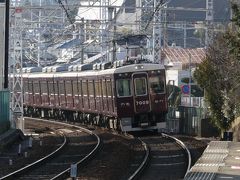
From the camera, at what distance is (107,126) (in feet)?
109

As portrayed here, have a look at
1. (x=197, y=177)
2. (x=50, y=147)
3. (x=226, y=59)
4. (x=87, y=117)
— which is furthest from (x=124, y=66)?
(x=197, y=177)

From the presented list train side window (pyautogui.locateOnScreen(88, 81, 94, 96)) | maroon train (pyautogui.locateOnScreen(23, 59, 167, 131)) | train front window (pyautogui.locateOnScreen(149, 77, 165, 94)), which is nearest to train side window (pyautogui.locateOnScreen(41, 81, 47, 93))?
maroon train (pyautogui.locateOnScreen(23, 59, 167, 131))

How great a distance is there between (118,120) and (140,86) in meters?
1.67

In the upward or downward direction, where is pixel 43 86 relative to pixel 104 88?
downward

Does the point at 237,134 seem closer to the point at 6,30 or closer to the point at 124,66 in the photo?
the point at 124,66

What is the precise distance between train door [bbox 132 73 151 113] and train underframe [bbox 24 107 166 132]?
0.27 meters

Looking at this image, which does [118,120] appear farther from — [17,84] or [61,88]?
[61,88]

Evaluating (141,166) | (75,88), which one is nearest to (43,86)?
(75,88)

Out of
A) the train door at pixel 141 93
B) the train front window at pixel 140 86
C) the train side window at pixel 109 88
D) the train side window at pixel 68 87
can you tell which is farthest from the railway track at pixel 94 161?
the train side window at pixel 68 87

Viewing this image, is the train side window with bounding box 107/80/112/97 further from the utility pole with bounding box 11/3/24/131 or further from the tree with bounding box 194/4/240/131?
the tree with bounding box 194/4/240/131

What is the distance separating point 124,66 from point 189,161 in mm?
10708

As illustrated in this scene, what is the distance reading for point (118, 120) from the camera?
2995 centimetres

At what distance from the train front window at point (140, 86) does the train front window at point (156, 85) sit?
265 millimetres

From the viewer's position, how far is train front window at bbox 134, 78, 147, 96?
29297mm
